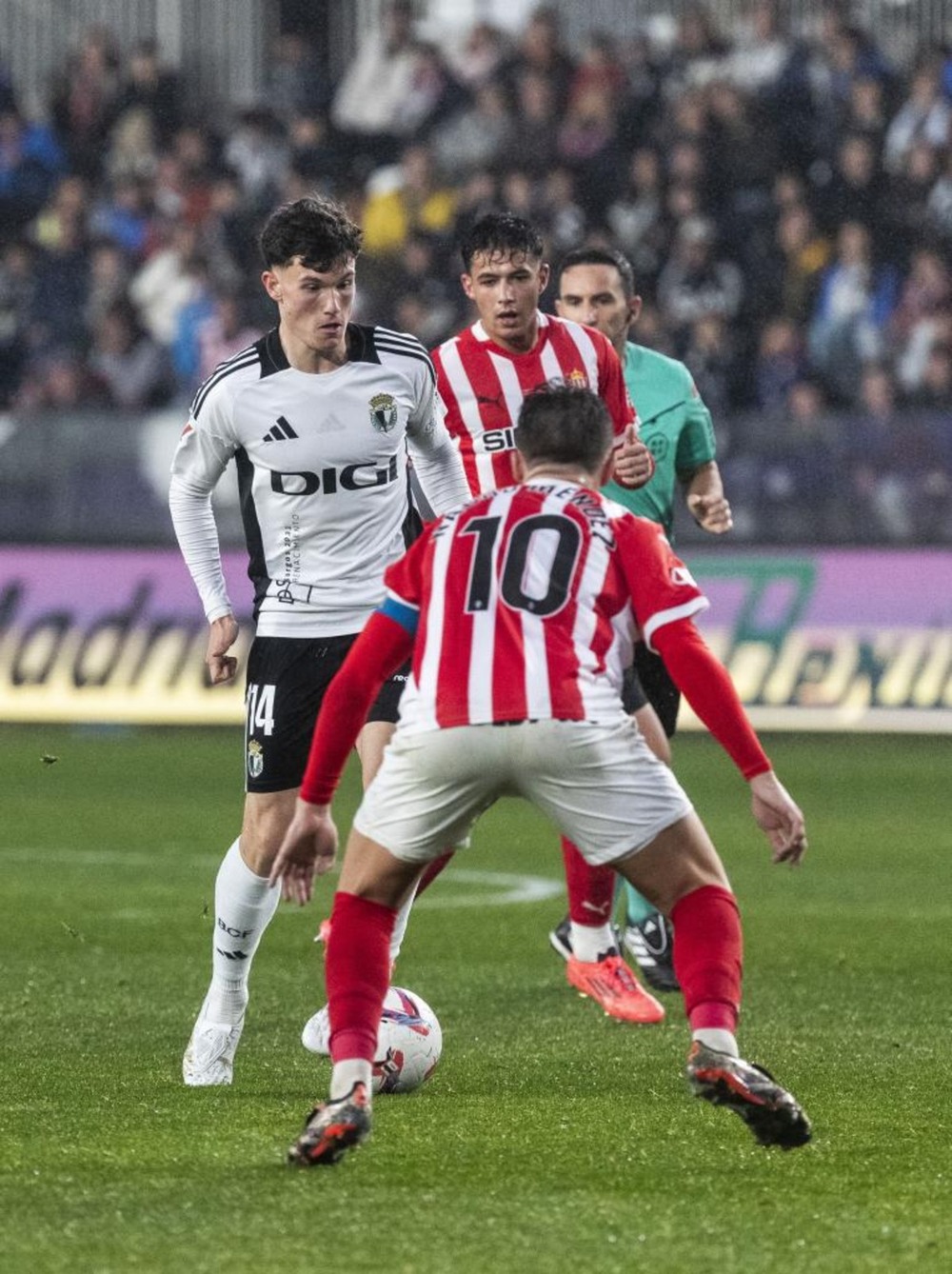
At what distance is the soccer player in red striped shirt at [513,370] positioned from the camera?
698 centimetres

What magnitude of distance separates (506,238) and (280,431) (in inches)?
41.6

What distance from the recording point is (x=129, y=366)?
61.2 ft

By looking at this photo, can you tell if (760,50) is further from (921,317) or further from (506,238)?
(506,238)

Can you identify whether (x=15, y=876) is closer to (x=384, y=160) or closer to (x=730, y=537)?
(x=730, y=537)

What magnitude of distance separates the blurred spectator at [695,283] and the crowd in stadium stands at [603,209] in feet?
0.07

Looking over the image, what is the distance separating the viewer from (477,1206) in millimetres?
4551

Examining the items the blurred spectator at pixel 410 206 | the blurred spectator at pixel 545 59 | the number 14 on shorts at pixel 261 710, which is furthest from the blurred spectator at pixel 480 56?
the number 14 on shorts at pixel 261 710

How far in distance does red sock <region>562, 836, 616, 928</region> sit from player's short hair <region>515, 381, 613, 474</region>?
2.74 m

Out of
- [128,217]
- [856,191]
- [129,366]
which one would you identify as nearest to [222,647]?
[129,366]

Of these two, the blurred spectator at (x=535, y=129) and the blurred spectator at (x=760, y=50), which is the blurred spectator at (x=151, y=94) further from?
the blurred spectator at (x=760, y=50)

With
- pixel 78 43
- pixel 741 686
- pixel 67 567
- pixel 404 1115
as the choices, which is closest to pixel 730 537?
pixel 741 686

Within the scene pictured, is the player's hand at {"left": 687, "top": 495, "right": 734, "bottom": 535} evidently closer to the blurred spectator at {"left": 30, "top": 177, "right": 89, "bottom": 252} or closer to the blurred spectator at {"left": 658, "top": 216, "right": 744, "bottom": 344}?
the blurred spectator at {"left": 658, "top": 216, "right": 744, "bottom": 344}

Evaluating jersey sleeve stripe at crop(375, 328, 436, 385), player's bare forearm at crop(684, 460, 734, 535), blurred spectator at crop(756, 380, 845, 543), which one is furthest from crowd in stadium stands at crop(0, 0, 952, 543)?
jersey sleeve stripe at crop(375, 328, 436, 385)

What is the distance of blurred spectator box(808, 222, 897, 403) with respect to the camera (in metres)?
17.4
